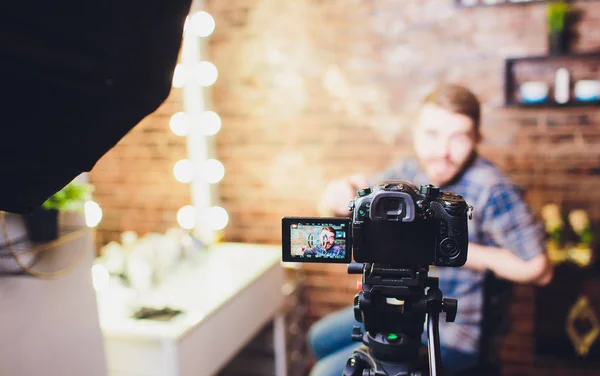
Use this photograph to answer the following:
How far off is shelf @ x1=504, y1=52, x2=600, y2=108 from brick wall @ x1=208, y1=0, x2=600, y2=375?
38 millimetres

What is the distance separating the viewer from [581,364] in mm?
2445

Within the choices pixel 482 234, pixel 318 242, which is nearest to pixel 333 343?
pixel 482 234

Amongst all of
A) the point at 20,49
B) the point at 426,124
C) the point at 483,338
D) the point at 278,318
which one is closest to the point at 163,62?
the point at 20,49

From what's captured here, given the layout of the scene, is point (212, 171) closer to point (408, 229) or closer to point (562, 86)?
point (562, 86)

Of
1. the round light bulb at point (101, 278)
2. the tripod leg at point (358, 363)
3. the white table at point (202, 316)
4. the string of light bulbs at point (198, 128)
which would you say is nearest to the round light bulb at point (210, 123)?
the string of light bulbs at point (198, 128)

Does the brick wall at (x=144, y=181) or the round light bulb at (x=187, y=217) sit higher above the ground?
the brick wall at (x=144, y=181)

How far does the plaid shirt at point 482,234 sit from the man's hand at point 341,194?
A: 410 mm

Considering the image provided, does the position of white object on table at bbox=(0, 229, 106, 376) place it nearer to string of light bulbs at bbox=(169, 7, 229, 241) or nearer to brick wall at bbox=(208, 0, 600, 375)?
string of light bulbs at bbox=(169, 7, 229, 241)

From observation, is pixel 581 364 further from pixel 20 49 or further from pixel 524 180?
pixel 20 49

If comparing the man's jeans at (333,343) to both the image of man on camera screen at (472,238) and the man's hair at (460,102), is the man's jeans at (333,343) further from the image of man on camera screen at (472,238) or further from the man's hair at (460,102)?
the man's hair at (460,102)

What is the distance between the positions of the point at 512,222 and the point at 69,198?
4.31 ft

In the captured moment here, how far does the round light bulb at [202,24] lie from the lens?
8.32 feet

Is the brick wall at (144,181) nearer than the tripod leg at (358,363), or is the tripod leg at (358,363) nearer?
the tripod leg at (358,363)

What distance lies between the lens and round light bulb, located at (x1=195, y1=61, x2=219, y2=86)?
101 inches
